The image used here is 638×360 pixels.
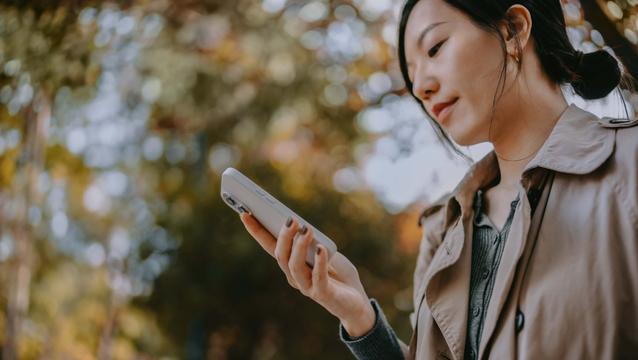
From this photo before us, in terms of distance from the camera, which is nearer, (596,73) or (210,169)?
(596,73)

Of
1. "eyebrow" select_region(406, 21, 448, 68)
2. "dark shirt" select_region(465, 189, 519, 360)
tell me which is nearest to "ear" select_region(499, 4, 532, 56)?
"eyebrow" select_region(406, 21, 448, 68)

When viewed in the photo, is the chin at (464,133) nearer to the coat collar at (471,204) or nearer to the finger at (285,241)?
the coat collar at (471,204)

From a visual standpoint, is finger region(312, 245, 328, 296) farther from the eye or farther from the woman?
A: the eye

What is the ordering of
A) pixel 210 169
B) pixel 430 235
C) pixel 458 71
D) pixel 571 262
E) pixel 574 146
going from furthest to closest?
pixel 210 169
pixel 430 235
pixel 458 71
pixel 574 146
pixel 571 262

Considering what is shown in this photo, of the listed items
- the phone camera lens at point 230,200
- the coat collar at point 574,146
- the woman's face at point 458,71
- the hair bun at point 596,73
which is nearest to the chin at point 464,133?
the woman's face at point 458,71

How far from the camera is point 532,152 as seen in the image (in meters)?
1.31

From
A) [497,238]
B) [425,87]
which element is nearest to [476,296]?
[497,238]

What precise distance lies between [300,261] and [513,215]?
0.46 m

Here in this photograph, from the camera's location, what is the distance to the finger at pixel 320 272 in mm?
1253

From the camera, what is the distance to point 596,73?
4.50ft

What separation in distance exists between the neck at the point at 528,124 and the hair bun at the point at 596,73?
0.08 m

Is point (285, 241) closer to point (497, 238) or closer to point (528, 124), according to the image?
point (497, 238)

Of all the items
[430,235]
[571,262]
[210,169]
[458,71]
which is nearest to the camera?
[571,262]

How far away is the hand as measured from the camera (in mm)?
1264
